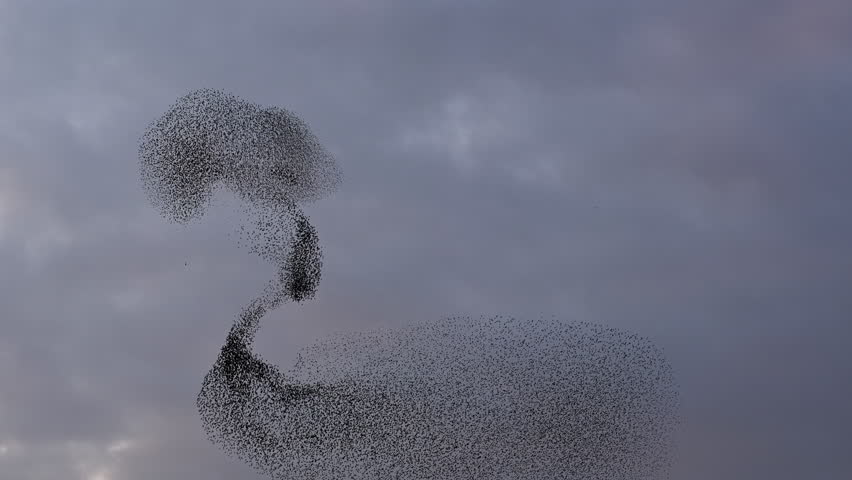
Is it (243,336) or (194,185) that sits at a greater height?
(194,185)

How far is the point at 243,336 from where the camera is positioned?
53656mm

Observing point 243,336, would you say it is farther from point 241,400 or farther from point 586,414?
point 586,414

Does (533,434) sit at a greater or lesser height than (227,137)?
lesser

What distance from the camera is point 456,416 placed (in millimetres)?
57875

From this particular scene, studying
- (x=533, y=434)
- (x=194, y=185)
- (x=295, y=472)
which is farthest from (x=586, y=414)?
(x=194, y=185)

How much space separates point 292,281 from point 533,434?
62.1ft

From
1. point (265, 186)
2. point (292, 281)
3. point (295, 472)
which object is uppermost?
point (265, 186)

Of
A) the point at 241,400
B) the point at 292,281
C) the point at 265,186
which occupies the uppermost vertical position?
the point at 265,186

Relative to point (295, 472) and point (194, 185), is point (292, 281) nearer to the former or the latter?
point (194, 185)

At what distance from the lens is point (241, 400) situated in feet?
175

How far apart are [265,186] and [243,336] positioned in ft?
30.4

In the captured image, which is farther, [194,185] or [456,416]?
[456,416]

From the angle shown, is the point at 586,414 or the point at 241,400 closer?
the point at 241,400

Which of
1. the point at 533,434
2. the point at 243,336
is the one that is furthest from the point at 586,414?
the point at 243,336
